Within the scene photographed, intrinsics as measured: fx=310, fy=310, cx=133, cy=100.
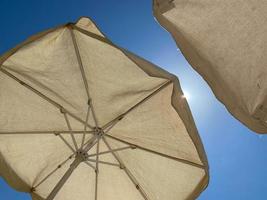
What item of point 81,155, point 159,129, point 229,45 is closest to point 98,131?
point 81,155

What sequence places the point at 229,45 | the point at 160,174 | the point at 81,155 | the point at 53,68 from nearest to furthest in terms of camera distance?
1. the point at 229,45
2. the point at 53,68
3. the point at 81,155
4. the point at 160,174

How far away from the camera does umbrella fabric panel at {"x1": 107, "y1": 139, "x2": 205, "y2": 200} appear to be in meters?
4.57

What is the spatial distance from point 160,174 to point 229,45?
311 centimetres

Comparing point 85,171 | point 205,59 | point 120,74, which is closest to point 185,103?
point 120,74

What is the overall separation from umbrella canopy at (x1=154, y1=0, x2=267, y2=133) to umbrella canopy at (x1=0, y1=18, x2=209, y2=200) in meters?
1.25

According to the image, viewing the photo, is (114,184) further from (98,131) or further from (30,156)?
(30,156)

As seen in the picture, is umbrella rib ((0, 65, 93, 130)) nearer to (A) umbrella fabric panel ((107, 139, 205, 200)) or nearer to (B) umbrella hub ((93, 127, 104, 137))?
(B) umbrella hub ((93, 127, 104, 137))

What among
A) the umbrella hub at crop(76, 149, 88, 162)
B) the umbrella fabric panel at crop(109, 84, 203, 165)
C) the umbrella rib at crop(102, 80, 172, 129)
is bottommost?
the umbrella fabric panel at crop(109, 84, 203, 165)

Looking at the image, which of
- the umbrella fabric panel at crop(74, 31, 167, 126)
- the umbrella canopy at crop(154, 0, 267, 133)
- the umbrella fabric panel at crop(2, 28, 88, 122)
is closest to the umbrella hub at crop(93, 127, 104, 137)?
the umbrella fabric panel at crop(74, 31, 167, 126)

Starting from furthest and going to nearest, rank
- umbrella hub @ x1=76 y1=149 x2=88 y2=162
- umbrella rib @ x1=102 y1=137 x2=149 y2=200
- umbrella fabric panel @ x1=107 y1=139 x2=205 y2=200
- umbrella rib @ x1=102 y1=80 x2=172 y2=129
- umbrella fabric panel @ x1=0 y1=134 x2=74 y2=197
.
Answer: umbrella rib @ x1=102 y1=137 x2=149 y2=200, umbrella fabric panel @ x1=0 y1=134 x2=74 y2=197, umbrella fabric panel @ x1=107 y1=139 x2=205 y2=200, umbrella hub @ x1=76 y1=149 x2=88 y2=162, umbrella rib @ x1=102 y1=80 x2=172 y2=129

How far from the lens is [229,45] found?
2.14m

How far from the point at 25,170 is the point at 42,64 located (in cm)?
203

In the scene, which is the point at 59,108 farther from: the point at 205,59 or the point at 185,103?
the point at 205,59

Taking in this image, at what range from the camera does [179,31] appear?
2.31 meters
